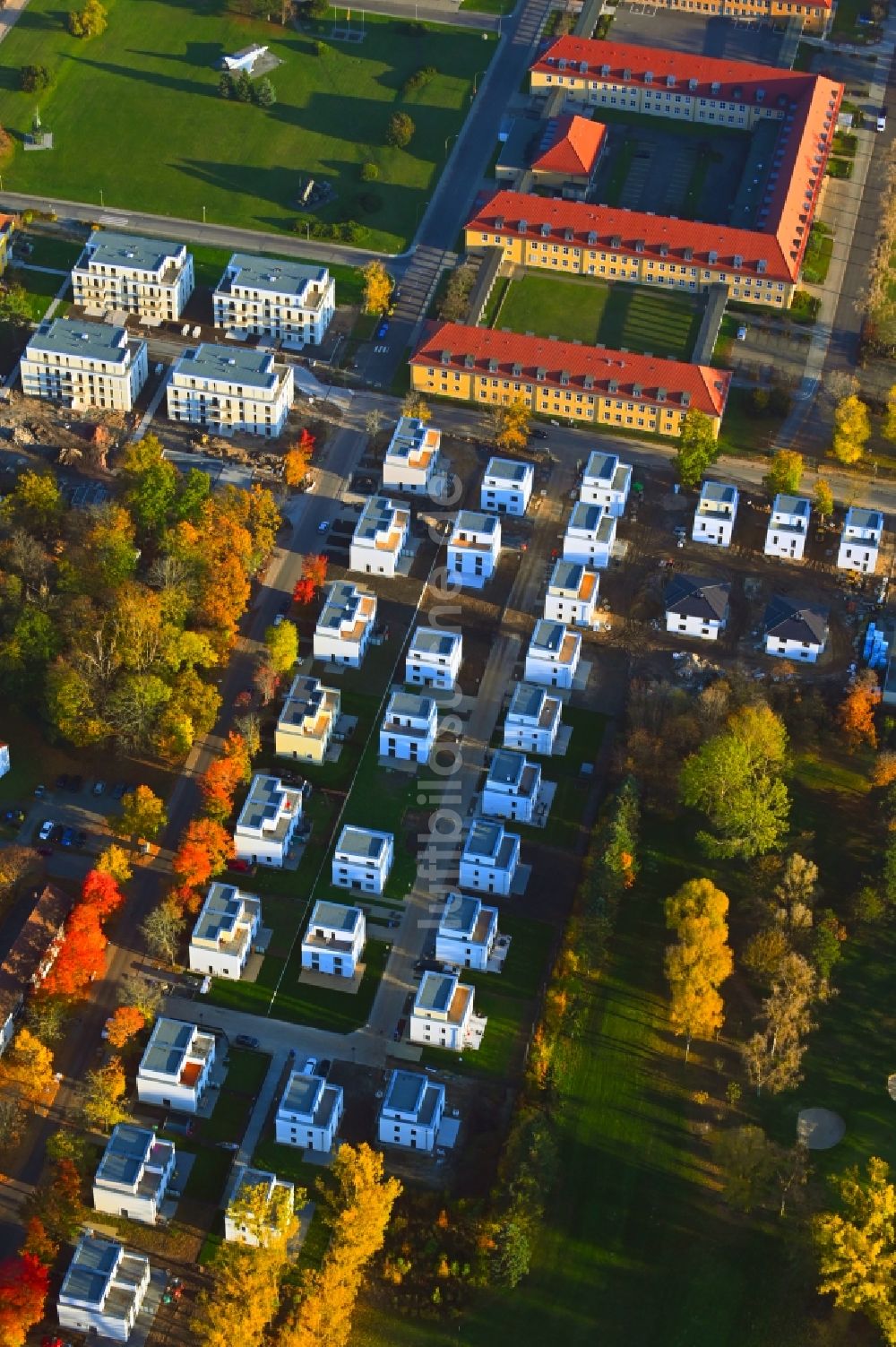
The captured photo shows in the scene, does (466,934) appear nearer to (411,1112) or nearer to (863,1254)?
(411,1112)

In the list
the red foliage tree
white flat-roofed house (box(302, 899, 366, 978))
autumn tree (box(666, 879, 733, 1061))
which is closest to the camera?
the red foliage tree

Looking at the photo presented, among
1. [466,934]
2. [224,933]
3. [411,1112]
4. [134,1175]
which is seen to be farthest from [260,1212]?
[466,934]

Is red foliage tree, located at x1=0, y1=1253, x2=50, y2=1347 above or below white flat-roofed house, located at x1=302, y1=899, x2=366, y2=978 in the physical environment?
below

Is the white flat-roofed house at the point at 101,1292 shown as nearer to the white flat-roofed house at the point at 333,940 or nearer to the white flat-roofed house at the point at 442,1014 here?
the white flat-roofed house at the point at 442,1014

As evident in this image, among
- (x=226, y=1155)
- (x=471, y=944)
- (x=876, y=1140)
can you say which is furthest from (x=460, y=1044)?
(x=876, y=1140)

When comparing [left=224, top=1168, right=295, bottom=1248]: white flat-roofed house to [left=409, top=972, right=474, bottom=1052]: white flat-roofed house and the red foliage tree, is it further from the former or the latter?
[left=409, top=972, right=474, bottom=1052]: white flat-roofed house

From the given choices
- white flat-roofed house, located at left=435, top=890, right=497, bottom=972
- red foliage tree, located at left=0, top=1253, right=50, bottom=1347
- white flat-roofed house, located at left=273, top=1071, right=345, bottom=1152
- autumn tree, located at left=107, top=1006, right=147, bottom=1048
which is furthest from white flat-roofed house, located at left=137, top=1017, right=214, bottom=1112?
white flat-roofed house, located at left=435, top=890, right=497, bottom=972

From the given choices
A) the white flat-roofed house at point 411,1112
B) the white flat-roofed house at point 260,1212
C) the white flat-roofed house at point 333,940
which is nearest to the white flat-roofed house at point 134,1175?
the white flat-roofed house at point 260,1212
